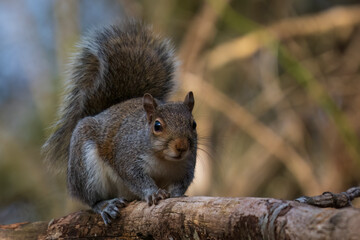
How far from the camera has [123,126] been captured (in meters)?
2.23

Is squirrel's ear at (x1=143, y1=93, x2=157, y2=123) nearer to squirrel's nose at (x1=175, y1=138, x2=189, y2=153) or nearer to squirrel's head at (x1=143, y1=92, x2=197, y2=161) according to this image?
squirrel's head at (x1=143, y1=92, x2=197, y2=161)

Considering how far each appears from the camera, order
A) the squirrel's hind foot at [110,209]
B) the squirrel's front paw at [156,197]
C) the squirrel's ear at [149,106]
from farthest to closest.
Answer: the squirrel's ear at [149,106] → the squirrel's hind foot at [110,209] → the squirrel's front paw at [156,197]

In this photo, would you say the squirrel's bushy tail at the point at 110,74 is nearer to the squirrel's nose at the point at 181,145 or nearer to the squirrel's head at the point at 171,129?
the squirrel's head at the point at 171,129

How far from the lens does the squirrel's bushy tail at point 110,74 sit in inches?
97.9

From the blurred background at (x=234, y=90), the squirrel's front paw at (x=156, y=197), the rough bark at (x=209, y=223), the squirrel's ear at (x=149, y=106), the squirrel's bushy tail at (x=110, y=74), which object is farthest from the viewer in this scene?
the blurred background at (x=234, y=90)

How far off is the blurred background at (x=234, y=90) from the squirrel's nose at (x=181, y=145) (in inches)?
71.7

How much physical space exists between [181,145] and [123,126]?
459mm

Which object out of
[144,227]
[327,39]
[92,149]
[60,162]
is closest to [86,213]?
[92,149]

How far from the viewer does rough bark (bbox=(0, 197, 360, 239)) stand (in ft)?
3.34

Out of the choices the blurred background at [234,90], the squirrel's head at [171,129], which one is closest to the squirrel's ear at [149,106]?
the squirrel's head at [171,129]

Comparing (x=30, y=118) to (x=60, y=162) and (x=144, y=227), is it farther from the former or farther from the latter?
(x=144, y=227)

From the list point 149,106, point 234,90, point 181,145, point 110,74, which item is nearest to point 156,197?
point 181,145

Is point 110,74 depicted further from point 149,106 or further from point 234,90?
point 234,90

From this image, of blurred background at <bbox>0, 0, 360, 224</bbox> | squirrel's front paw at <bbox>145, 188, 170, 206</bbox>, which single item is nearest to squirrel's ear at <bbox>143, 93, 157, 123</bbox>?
squirrel's front paw at <bbox>145, 188, 170, 206</bbox>
